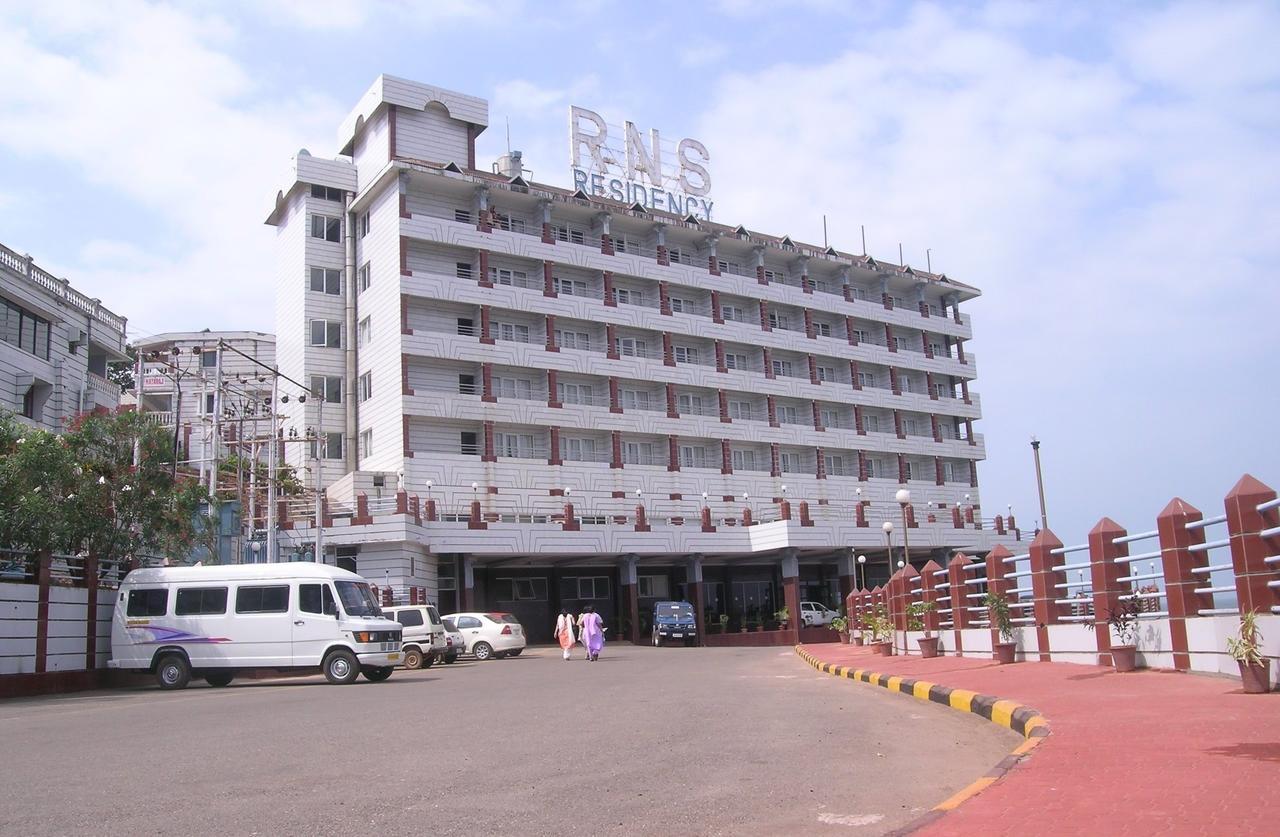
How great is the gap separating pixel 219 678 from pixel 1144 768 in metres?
20.7

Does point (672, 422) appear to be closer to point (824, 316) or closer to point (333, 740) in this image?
point (824, 316)

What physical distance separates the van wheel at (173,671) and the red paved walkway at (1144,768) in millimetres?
17419

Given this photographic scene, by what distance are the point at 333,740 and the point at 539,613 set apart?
38.2m

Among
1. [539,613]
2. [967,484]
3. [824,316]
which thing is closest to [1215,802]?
[539,613]

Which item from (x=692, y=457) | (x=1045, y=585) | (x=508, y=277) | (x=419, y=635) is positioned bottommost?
(x=419, y=635)

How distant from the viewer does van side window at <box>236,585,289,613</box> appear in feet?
72.6

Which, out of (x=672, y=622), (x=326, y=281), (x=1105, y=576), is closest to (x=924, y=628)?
(x=1105, y=576)

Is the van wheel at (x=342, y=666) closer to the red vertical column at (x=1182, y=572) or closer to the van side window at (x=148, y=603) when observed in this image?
the van side window at (x=148, y=603)

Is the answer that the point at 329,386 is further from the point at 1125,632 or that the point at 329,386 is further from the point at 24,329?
the point at 1125,632

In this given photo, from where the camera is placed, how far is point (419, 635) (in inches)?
1149

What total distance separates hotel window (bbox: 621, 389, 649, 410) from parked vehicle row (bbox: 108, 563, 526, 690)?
102 feet

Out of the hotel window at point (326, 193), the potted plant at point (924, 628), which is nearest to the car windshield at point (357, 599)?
the potted plant at point (924, 628)

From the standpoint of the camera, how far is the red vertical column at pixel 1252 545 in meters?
11.1

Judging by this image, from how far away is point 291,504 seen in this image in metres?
42.9
